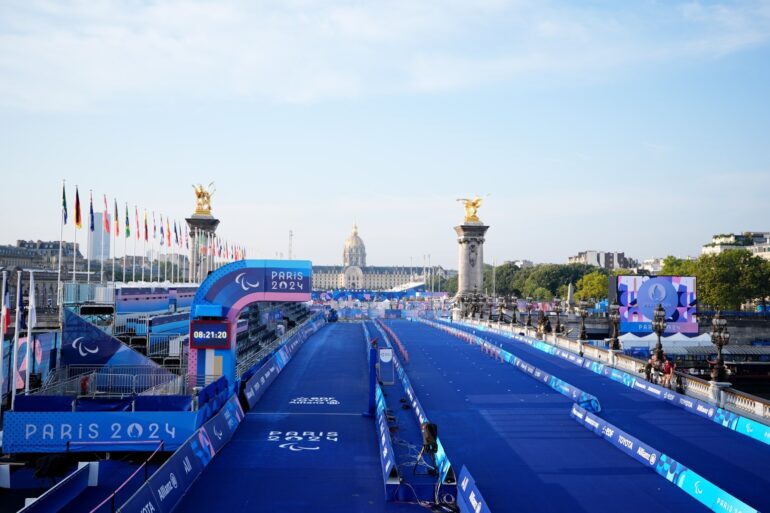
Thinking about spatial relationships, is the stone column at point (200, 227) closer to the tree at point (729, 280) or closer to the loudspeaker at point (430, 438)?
the tree at point (729, 280)

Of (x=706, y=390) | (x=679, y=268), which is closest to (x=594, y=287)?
(x=679, y=268)

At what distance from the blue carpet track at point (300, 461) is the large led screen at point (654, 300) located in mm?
28849

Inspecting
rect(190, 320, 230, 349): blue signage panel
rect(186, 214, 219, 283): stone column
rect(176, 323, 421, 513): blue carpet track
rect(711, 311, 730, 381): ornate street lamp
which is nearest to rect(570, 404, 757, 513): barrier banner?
rect(711, 311, 730, 381): ornate street lamp

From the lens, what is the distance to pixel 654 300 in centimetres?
5312

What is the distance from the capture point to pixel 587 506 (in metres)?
14.5

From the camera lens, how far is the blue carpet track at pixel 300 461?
1541cm

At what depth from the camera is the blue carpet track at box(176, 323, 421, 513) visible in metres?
15.4

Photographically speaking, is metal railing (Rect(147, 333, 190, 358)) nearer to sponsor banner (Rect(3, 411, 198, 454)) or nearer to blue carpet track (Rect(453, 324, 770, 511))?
sponsor banner (Rect(3, 411, 198, 454))

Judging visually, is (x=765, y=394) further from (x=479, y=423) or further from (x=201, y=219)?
(x=201, y=219)

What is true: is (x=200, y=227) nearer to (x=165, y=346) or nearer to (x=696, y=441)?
(x=165, y=346)

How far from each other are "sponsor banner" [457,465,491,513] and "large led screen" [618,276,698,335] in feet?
135

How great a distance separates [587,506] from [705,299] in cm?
8643

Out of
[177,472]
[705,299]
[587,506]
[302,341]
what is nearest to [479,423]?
[587,506]

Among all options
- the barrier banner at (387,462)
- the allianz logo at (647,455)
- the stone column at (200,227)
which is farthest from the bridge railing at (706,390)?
the stone column at (200,227)
